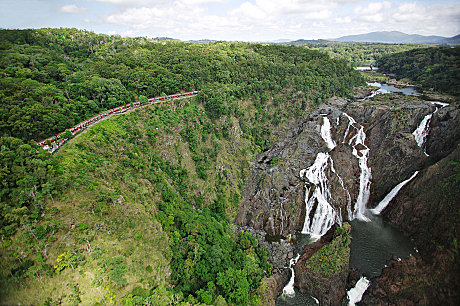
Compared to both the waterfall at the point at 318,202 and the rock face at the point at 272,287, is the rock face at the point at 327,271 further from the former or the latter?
the waterfall at the point at 318,202

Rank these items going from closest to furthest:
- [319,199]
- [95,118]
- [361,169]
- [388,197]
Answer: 1. [95,118]
2. [319,199]
3. [388,197]
4. [361,169]

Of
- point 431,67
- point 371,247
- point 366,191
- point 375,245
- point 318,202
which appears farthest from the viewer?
point 431,67

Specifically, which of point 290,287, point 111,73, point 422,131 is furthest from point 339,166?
point 111,73

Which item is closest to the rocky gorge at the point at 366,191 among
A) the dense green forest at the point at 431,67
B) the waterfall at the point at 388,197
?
the waterfall at the point at 388,197

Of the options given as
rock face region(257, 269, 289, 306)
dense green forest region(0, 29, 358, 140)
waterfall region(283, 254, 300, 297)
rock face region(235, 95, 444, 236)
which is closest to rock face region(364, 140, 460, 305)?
rock face region(235, 95, 444, 236)

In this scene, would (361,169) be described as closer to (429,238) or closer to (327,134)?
(327,134)

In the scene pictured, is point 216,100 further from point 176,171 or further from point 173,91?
point 176,171

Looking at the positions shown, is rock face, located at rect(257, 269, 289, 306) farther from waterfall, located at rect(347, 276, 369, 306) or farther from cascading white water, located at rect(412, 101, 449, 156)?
cascading white water, located at rect(412, 101, 449, 156)
